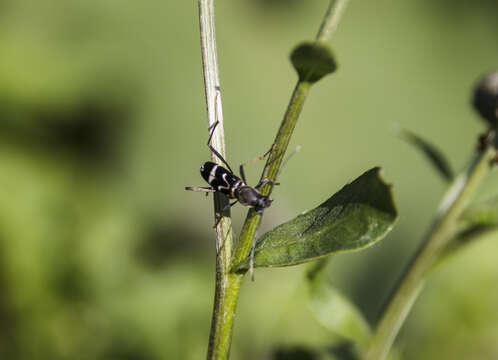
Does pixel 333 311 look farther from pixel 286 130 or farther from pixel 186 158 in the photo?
pixel 186 158

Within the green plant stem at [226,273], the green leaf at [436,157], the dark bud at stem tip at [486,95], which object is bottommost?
the green plant stem at [226,273]

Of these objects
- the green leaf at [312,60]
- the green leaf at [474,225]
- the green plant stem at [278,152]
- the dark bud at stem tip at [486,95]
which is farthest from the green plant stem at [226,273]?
the dark bud at stem tip at [486,95]

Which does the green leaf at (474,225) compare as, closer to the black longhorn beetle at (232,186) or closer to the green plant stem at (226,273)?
the black longhorn beetle at (232,186)

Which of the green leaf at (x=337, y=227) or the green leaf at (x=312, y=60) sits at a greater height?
the green leaf at (x=312, y=60)

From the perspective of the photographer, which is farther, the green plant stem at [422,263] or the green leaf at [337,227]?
the green plant stem at [422,263]

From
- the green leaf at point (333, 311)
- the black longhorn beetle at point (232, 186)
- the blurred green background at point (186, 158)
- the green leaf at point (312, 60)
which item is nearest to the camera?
the green leaf at point (312, 60)

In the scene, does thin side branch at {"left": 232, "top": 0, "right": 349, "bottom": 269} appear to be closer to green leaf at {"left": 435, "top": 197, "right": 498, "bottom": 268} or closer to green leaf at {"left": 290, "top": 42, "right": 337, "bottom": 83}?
green leaf at {"left": 290, "top": 42, "right": 337, "bottom": 83}

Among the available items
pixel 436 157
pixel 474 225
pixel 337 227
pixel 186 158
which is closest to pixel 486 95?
pixel 436 157

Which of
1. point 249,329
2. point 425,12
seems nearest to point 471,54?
point 425,12
